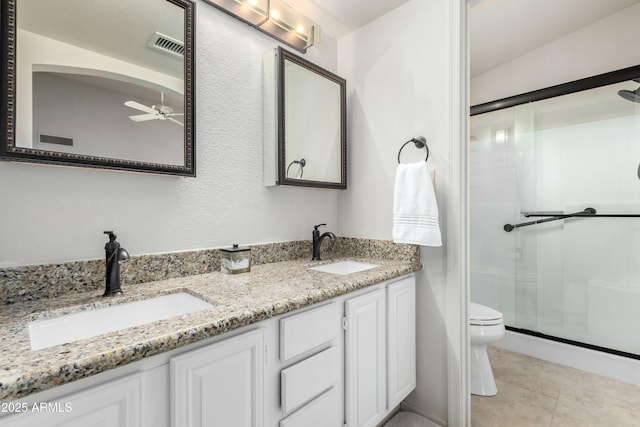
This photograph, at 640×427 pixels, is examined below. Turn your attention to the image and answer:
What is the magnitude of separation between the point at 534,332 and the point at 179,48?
303 cm

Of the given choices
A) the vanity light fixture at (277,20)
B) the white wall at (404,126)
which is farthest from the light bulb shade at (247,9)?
the white wall at (404,126)

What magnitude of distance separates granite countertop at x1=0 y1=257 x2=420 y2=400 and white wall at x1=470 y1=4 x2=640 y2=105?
6.94 feet

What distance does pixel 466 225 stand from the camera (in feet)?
5.13

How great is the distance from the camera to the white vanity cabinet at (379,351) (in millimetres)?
1198

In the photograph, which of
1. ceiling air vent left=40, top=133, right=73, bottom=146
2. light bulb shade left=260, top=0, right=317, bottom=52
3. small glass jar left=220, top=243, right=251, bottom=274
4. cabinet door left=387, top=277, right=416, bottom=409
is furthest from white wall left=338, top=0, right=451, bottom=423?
ceiling air vent left=40, top=133, right=73, bottom=146

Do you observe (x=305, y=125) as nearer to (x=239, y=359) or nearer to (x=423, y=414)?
(x=239, y=359)

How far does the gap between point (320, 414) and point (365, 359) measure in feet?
0.94

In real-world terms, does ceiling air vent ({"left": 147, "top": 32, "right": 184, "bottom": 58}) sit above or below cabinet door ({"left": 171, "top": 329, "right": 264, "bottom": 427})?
above

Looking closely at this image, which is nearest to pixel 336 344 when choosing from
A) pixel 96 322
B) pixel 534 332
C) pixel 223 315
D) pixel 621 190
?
pixel 223 315

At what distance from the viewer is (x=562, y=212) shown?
2348mm

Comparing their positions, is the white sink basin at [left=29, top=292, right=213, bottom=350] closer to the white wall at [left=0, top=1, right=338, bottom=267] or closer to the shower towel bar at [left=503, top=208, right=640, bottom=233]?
the white wall at [left=0, top=1, right=338, bottom=267]

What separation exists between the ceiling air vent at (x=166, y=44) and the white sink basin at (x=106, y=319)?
957 millimetres

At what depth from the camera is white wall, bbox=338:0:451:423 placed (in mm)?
1601

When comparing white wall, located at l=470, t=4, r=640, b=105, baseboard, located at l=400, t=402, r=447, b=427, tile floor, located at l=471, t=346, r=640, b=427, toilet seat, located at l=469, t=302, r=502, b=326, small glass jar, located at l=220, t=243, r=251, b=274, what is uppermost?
white wall, located at l=470, t=4, r=640, b=105
